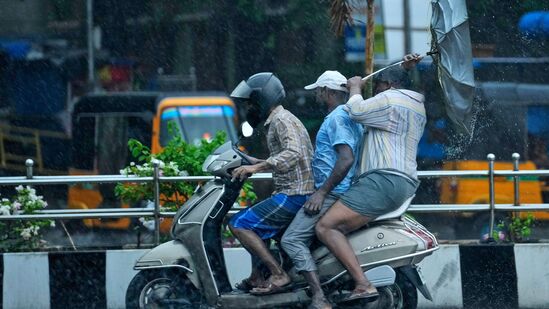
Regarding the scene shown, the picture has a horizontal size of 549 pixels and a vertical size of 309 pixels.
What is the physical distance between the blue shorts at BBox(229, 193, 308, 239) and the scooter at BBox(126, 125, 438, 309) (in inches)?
7.9

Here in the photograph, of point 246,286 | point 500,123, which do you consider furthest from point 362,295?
point 500,123

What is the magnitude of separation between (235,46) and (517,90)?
13.6 ft

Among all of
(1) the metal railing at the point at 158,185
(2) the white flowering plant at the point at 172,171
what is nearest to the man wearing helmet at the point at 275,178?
(1) the metal railing at the point at 158,185

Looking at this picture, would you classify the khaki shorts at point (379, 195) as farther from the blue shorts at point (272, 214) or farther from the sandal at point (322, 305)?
the sandal at point (322, 305)

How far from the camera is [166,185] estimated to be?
894 centimetres

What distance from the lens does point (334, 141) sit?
684 centimetres

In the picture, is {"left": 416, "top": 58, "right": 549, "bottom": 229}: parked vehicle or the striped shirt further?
{"left": 416, "top": 58, "right": 549, "bottom": 229}: parked vehicle

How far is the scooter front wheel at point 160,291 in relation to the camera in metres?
7.07

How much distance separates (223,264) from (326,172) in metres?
0.92

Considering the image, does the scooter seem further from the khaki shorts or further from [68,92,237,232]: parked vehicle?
[68,92,237,232]: parked vehicle

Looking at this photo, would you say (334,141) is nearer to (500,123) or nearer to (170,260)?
(170,260)

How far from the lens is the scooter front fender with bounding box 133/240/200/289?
7.01 metres

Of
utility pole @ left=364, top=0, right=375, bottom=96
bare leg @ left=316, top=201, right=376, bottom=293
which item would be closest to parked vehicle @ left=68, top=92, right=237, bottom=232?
utility pole @ left=364, top=0, right=375, bottom=96

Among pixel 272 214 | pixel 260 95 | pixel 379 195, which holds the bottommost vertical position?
pixel 272 214
